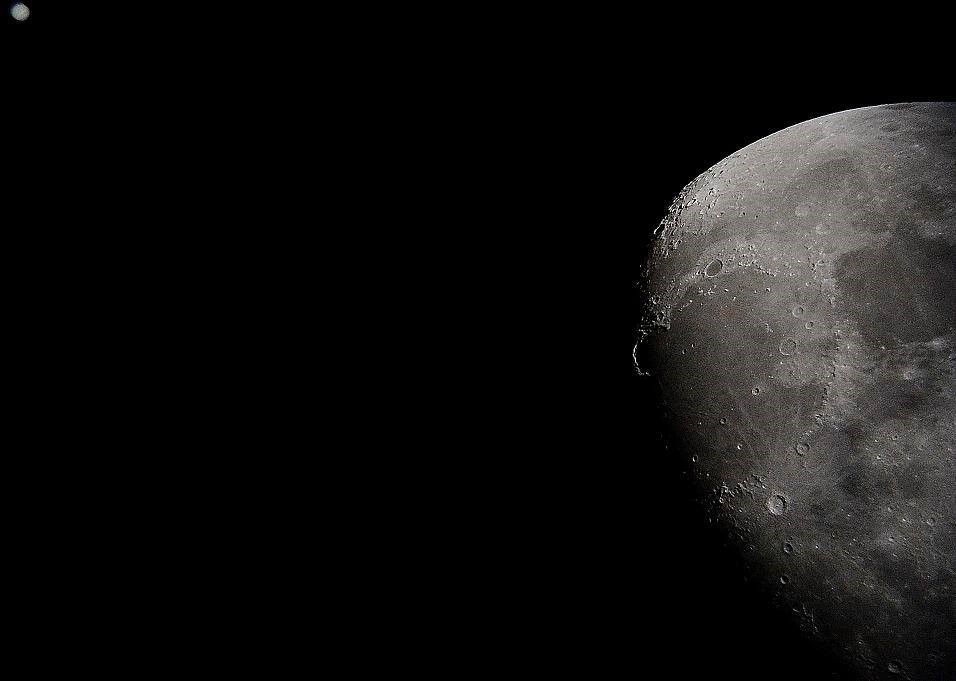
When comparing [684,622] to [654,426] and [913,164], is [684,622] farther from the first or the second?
[913,164]

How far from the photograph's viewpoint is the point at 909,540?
3.02ft

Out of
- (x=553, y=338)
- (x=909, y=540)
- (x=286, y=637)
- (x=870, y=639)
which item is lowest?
(x=286, y=637)

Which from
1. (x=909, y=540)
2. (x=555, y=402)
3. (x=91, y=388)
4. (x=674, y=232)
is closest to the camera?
(x=909, y=540)

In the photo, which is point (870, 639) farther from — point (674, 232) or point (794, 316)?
point (674, 232)

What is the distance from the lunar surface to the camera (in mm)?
935

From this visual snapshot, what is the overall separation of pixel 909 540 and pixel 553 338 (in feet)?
3.22

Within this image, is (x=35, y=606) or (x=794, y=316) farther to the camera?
(x=35, y=606)

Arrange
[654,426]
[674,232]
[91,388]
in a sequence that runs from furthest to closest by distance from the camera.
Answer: [91,388] < [674,232] < [654,426]

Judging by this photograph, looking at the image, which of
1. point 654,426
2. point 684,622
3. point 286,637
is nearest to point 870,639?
point 684,622

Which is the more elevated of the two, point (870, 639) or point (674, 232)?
point (674, 232)

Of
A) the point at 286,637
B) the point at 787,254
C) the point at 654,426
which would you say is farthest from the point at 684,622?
the point at 286,637

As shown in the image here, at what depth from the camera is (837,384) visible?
3.34 ft

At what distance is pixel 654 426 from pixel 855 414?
0.41 meters

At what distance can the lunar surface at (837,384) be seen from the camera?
935mm
